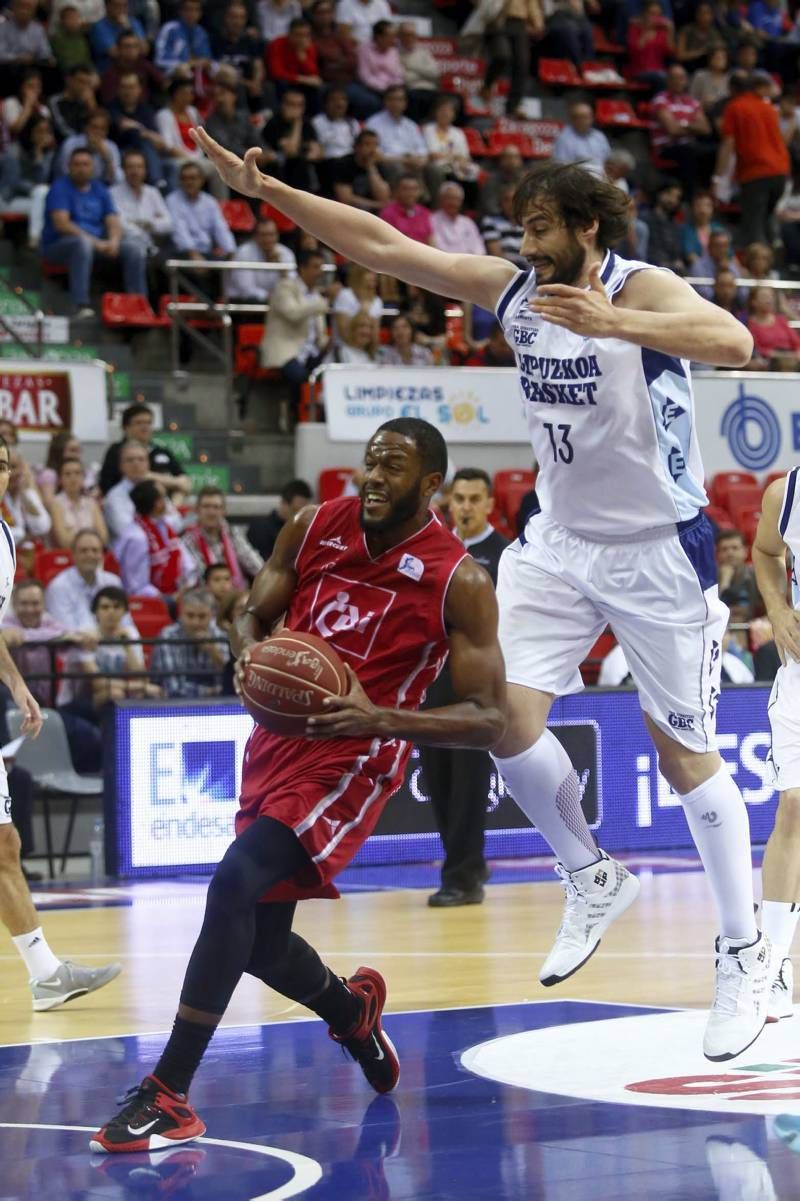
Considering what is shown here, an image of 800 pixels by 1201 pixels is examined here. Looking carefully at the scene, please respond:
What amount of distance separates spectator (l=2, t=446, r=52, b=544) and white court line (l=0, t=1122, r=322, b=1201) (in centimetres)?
826

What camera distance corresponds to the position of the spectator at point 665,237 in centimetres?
1853

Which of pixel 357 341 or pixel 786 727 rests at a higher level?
pixel 357 341

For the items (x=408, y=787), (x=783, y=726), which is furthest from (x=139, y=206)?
(x=783, y=726)

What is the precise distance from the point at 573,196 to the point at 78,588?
25.0 ft

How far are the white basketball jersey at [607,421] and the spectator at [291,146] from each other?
1207 centimetres

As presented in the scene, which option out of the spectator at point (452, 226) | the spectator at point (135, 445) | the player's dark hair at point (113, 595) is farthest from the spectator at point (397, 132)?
the player's dark hair at point (113, 595)

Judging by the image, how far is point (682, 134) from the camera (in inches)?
810

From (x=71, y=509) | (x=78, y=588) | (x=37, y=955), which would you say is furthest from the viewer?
(x=71, y=509)

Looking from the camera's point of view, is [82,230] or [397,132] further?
[397,132]

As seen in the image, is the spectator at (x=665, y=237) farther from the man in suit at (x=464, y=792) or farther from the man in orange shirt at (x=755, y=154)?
the man in suit at (x=464, y=792)

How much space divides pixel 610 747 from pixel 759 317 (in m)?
7.56

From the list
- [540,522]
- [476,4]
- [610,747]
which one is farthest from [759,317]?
[540,522]

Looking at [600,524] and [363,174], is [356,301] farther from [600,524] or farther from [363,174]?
[600,524]

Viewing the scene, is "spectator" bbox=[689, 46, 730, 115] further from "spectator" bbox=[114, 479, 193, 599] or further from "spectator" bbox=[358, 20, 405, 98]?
"spectator" bbox=[114, 479, 193, 599]
